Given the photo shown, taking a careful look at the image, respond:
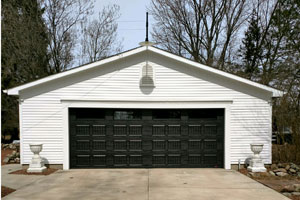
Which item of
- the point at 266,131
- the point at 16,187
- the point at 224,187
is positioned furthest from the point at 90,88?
the point at 266,131

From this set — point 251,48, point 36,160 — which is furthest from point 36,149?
point 251,48

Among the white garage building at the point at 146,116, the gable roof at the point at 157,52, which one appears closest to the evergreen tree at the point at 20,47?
the gable roof at the point at 157,52

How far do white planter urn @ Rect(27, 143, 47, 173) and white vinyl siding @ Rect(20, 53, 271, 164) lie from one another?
1.64 ft

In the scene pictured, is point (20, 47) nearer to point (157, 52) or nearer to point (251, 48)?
point (157, 52)

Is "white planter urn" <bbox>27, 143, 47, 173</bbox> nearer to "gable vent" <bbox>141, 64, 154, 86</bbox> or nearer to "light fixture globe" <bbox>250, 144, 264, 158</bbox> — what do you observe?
"gable vent" <bbox>141, 64, 154, 86</bbox>

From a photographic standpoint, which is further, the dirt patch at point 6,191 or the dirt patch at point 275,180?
the dirt patch at point 275,180

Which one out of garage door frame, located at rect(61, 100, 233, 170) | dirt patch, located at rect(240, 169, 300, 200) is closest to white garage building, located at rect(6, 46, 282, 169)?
A: garage door frame, located at rect(61, 100, 233, 170)

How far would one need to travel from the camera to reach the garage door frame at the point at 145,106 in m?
8.97

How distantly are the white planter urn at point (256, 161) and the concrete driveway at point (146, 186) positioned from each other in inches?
25.5

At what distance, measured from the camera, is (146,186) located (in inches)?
265

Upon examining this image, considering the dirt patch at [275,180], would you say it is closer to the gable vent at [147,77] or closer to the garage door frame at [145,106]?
the garage door frame at [145,106]

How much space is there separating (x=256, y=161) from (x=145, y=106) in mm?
4456

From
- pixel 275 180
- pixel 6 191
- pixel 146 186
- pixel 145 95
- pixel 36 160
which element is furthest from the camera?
pixel 145 95

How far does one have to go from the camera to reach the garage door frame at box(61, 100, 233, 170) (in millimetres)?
8969
